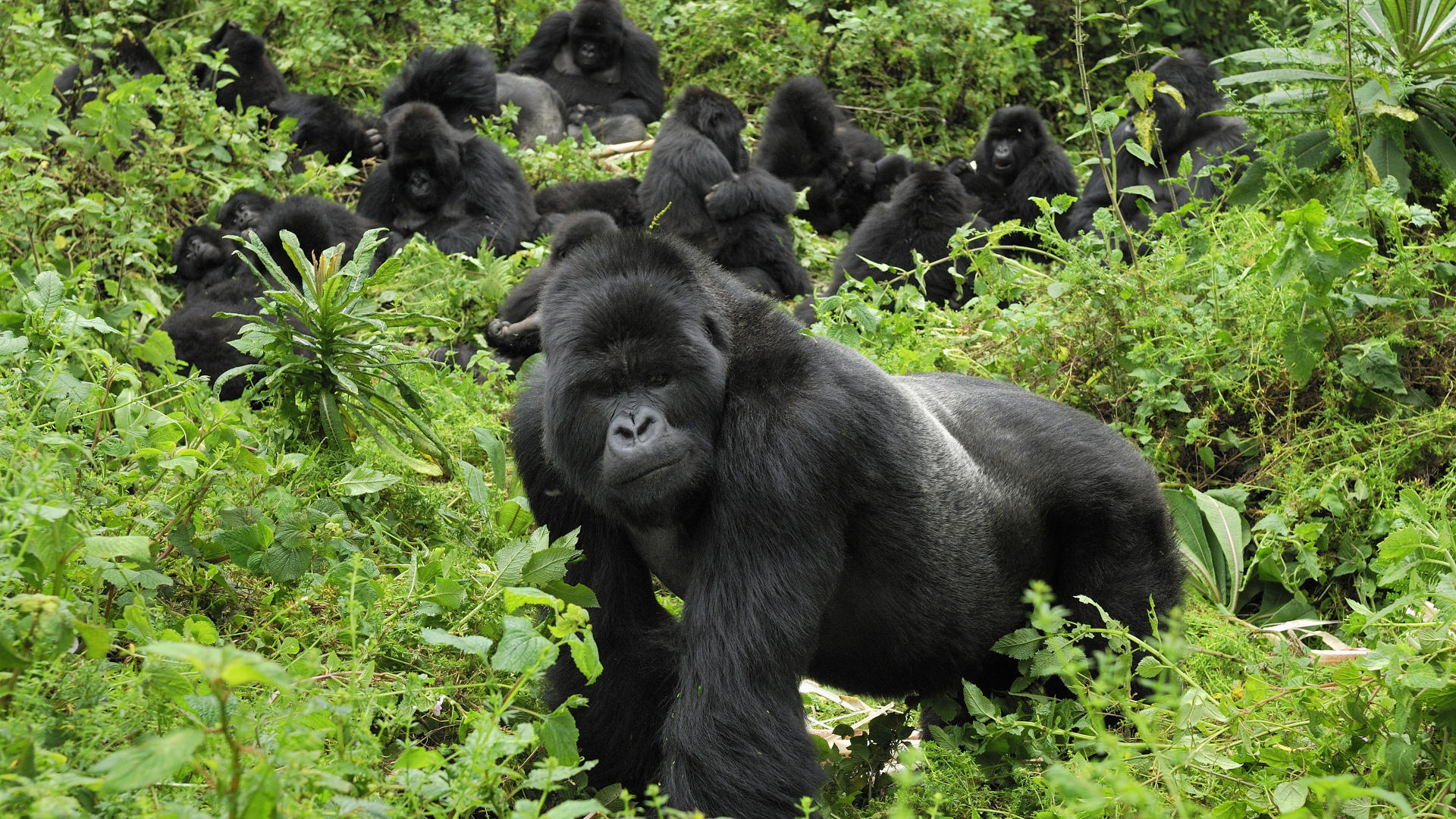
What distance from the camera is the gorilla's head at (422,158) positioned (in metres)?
7.05

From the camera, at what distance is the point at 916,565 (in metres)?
2.87

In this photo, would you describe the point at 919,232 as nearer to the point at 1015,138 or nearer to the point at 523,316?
the point at 1015,138

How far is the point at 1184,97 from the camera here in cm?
762

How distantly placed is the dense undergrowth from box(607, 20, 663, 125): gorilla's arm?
132 inches

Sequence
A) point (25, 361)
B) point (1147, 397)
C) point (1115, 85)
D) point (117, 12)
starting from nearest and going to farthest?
1. point (25, 361)
2. point (1147, 397)
3. point (117, 12)
4. point (1115, 85)

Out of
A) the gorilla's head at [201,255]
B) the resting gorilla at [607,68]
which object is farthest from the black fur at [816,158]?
the gorilla's head at [201,255]

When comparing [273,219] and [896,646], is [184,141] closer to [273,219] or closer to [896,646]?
[273,219]

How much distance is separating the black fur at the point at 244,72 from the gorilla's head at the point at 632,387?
255 inches

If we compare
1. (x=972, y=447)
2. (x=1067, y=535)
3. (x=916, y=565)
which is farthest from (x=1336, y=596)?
(x=916, y=565)

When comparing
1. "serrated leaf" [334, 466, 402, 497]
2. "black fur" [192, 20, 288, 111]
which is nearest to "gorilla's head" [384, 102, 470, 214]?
"black fur" [192, 20, 288, 111]

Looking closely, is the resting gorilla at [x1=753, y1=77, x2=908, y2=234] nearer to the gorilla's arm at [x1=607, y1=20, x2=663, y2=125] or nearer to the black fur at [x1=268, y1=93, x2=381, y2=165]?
the gorilla's arm at [x1=607, y1=20, x2=663, y2=125]

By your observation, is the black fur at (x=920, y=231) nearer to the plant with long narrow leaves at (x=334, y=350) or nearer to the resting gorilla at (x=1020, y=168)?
the resting gorilla at (x=1020, y=168)

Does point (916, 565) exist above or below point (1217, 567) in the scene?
above

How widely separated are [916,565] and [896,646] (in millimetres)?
216
